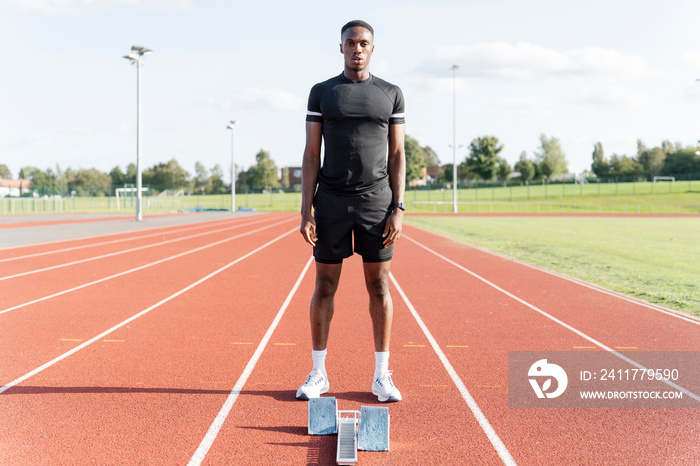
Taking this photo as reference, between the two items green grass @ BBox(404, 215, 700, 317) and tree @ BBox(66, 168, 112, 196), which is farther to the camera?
tree @ BBox(66, 168, 112, 196)

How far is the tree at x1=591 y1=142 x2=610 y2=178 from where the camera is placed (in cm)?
9974

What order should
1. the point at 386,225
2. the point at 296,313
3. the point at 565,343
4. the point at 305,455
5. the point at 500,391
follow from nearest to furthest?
the point at 305,455, the point at 386,225, the point at 500,391, the point at 565,343, the point at 296,313

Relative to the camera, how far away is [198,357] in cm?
483

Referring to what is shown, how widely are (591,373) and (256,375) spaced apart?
244 centimetres

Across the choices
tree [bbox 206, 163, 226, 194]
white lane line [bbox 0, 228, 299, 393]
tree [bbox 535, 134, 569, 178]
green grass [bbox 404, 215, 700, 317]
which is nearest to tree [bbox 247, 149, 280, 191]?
tree [bbox 206, 163, 226, 194]

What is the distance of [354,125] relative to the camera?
355cm

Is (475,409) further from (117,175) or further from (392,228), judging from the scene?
(117,175)

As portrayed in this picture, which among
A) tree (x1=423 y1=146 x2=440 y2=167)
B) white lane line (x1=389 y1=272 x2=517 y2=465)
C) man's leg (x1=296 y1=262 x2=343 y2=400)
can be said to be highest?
tree (x1=423 y1=146 x2=440 y2=167)

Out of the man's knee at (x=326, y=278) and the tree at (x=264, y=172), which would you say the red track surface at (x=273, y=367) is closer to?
the man's knee at (x=326, y=278)

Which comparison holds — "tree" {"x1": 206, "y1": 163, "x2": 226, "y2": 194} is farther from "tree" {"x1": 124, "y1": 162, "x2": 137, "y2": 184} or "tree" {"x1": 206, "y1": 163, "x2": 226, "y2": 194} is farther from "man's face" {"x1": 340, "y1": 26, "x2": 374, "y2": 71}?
"man's face" {"x1": 340, "y1": 26, "x2": 374, "y2": 71}

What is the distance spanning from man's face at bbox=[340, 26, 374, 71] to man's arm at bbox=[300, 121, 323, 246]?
409mm

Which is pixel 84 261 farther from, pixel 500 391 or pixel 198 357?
pixel 500 391

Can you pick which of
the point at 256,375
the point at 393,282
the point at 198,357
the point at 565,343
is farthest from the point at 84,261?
the point at 565,343

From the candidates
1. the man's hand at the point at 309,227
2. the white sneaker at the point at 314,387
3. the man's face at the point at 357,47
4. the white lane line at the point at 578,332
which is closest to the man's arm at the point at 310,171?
the man's hand at the point at 309,227
